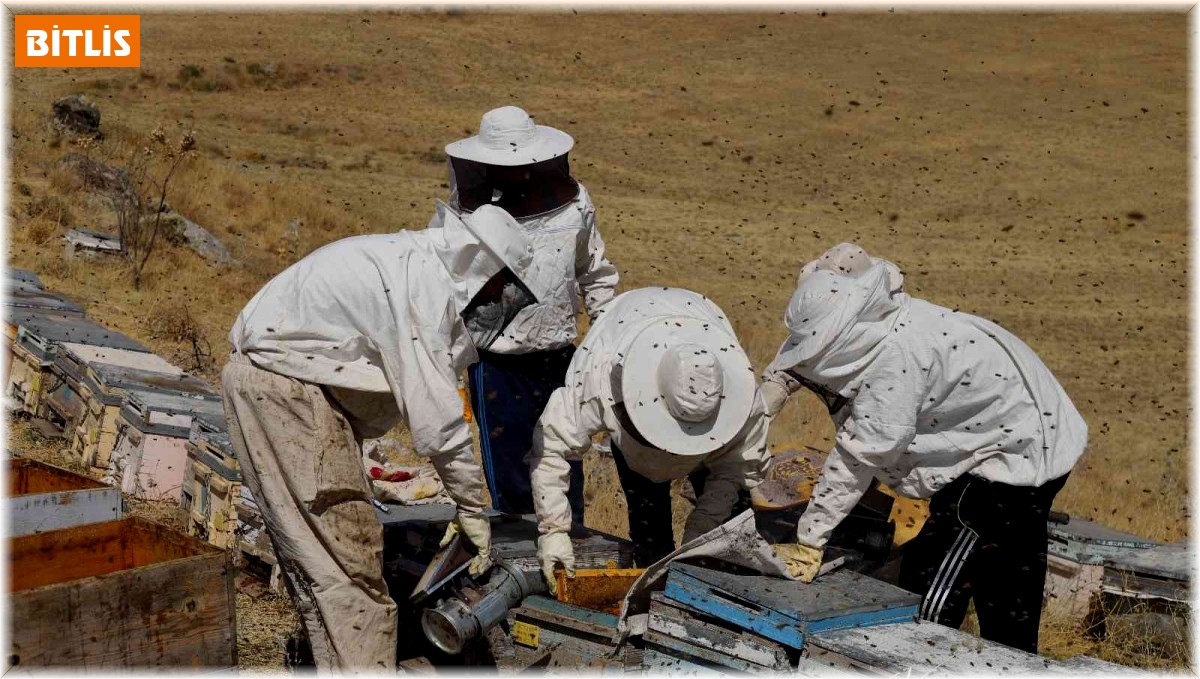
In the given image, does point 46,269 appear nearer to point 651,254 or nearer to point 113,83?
point 651,254

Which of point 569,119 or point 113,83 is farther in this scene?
point 569,119

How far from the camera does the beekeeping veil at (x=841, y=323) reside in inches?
184

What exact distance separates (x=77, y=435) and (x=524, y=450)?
3.26m

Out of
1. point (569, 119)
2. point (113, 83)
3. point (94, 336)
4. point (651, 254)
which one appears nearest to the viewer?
point (94, 336)

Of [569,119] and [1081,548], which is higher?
[569,119]

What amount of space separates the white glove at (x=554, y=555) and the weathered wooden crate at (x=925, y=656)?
1021mm

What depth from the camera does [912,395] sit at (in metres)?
4.67

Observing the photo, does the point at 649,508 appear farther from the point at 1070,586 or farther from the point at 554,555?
the point at 1070,586

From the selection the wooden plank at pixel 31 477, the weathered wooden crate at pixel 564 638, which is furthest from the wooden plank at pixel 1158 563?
the wooden plank at pixel 31 477

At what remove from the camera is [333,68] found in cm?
3147

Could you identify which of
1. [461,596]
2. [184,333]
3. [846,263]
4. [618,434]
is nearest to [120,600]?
[461,596]

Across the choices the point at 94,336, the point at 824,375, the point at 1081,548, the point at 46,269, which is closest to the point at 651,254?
the point at 46,269

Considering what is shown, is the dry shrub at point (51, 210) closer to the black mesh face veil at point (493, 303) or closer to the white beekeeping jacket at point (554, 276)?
the white beekeeping jacket at point (554, 276)

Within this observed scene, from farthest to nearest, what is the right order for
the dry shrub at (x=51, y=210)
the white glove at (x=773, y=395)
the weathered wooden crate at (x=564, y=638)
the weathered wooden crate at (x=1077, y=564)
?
the dry shrub at (x=51, y=210)
the weathered wooden crate at (x=1077, y=564)
the white glove at (x=773, y=395)
the weathered wooden crate at (x=564, y=638)
